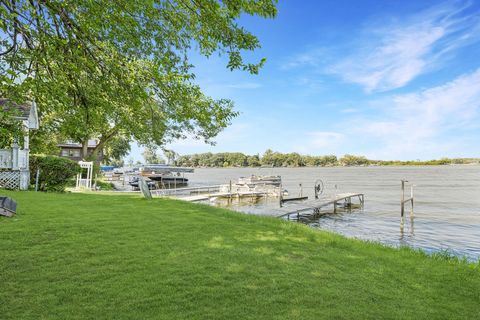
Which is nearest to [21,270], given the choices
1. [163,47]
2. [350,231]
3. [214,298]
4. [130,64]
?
[214,298]

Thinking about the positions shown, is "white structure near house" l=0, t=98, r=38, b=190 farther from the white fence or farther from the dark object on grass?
the dark object on grass

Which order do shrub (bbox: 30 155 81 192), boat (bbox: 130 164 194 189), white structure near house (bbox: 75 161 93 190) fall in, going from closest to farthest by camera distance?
shrub (bbox: 30 155 81 192)
white structure near house (bbox: 75 161 93 190)
boat (bbox: 130 164 194 189)

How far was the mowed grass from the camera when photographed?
413cm

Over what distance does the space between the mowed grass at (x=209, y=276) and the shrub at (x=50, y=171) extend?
1156cm

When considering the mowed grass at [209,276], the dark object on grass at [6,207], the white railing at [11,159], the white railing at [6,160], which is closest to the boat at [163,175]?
the white railing at [11,159]

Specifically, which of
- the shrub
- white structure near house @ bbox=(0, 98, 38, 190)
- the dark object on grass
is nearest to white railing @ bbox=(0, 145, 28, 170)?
white structure near house @ bbox=(0, 98, 38, 190)

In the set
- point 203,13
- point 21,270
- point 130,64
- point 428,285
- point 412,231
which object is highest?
point 203,13

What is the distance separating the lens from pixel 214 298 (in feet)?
14.5

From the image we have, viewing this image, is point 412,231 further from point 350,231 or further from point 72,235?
point 72,235

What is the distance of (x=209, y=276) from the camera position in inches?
206

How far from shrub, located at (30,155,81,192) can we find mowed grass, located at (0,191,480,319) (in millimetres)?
11562

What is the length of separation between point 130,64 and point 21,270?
389 centimetres

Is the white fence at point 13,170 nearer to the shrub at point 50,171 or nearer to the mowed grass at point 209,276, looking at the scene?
the shrub at point 50,171

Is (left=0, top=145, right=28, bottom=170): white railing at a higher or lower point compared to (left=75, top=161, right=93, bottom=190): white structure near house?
higher
